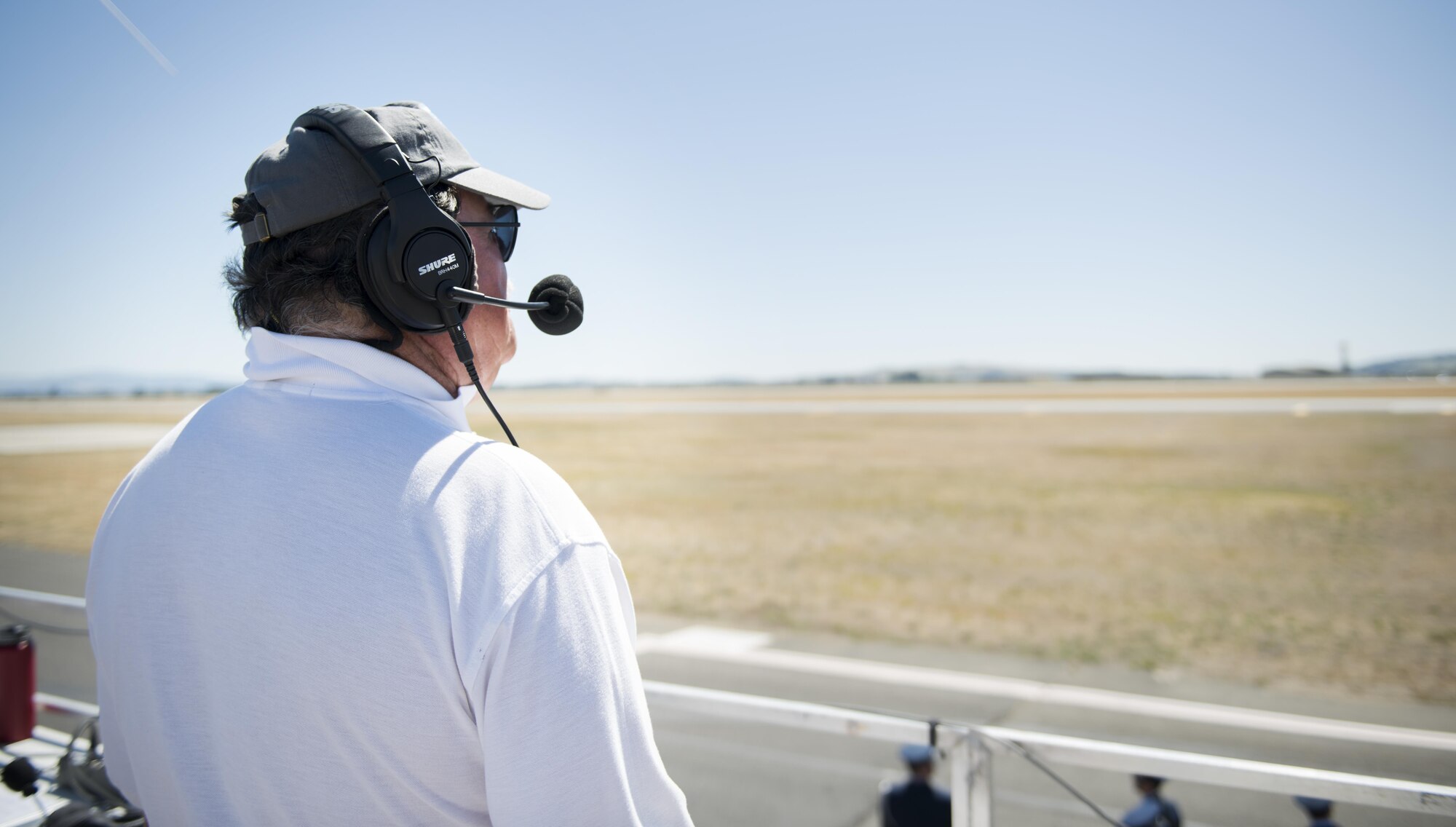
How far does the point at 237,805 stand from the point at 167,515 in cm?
37

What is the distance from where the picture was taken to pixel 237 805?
35.7 inches

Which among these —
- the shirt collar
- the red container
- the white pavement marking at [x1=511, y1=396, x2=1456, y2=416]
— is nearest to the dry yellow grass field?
the red container

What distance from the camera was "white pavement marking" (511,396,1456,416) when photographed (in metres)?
41.3

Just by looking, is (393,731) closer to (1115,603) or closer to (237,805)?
(237,805)

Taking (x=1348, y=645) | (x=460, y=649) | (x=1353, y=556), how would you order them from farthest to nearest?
(x=1353, y=556) → (x=1348, y=645) → (x=460, y=649)

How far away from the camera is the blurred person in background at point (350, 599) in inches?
30.9

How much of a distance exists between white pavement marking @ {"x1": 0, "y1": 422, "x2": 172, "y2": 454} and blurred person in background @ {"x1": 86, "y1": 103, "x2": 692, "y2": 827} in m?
23.9

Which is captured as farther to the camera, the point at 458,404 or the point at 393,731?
the point at 458,404

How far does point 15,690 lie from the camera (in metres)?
2.66

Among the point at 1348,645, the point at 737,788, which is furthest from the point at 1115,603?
the point at 737,788

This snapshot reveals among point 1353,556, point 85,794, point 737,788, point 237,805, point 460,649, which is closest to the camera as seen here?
point 460,649

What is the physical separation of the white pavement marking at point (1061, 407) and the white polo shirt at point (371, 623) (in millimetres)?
45842

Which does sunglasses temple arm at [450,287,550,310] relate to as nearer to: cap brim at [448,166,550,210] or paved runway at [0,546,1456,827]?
cap brim at [448,166,550,210]

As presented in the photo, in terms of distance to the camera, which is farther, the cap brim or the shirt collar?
the cap brim
